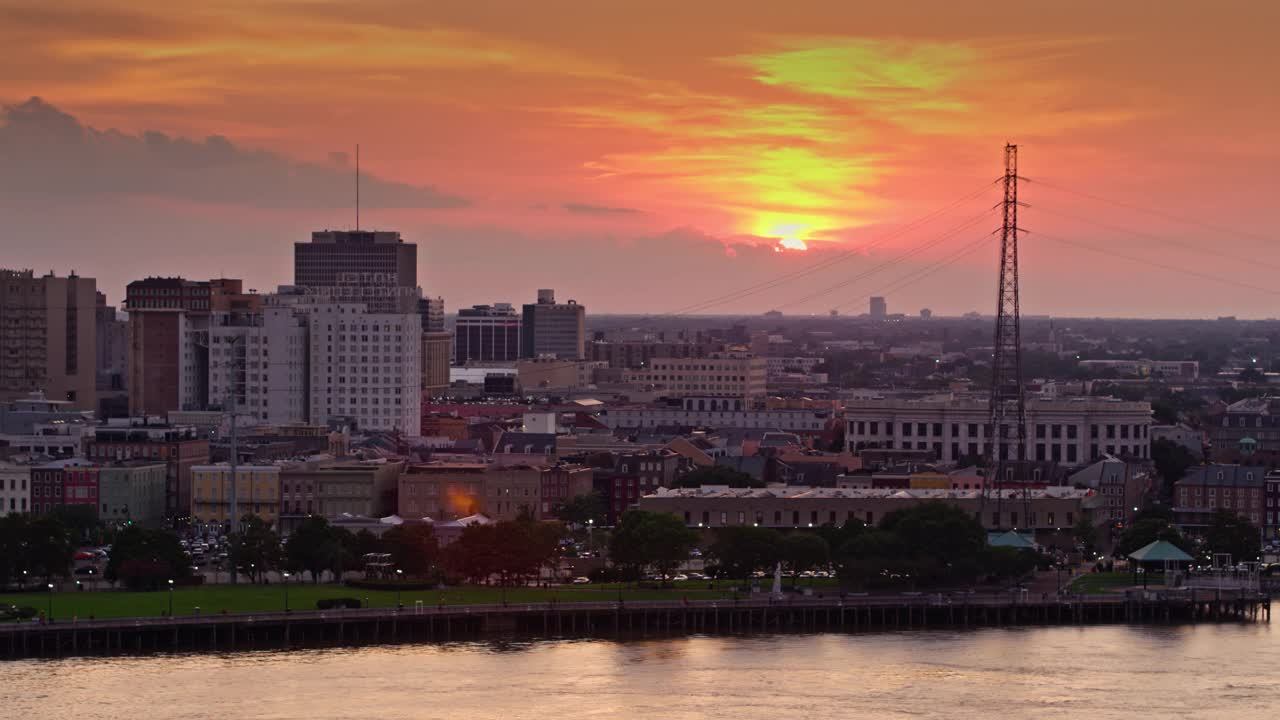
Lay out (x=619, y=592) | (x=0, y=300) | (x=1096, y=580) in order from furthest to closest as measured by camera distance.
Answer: (x=0, y=300) < (x=1096, y=580) < (x=619, y=592)

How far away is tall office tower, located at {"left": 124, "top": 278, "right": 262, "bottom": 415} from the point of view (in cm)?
13912

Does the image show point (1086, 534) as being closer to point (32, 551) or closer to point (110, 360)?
point (32, 551)

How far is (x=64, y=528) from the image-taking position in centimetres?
7906

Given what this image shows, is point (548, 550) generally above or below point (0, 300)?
below

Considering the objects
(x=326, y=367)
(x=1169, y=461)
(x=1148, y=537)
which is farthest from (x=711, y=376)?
(x=1148, y=537)

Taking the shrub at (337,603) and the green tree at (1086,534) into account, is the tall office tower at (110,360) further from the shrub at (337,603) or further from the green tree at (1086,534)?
the shrub at (337,603)

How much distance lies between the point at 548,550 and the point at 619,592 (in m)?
3.71

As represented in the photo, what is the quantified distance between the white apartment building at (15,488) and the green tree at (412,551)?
1995cm

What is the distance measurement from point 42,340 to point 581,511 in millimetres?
66203

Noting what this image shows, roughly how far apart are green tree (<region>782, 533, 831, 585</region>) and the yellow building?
23.1 m

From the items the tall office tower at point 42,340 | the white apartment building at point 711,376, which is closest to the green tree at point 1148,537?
the tall office tower at point 42,340

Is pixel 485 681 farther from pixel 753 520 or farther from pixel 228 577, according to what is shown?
pixel 753 520

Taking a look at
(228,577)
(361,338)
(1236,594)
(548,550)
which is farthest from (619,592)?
(361,338)

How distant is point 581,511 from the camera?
3664 inches
